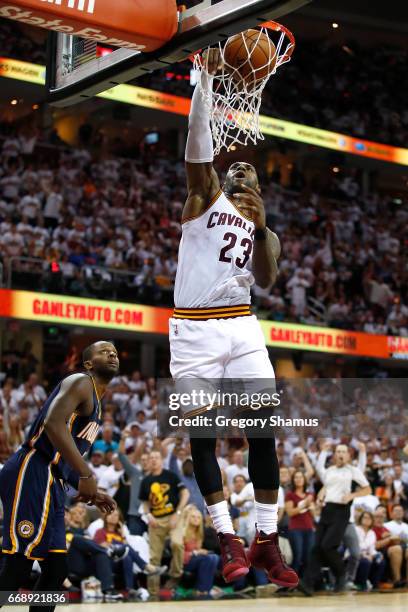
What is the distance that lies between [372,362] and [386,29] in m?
11.2

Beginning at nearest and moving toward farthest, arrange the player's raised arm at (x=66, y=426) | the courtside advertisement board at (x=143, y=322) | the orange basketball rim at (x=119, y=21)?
the orange basketball rim at (x=119, y=21)
the player's raised arm at (x=66, y=426)
the courtside advertisement board at (x=143, y=322)

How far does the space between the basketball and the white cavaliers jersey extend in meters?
0.73

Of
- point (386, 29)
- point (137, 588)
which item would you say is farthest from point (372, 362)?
point (137, 588)

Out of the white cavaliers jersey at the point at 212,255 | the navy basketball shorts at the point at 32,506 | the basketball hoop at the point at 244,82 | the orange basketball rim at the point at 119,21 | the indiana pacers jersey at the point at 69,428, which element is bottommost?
the navy basketball shorts at the point at 32,506

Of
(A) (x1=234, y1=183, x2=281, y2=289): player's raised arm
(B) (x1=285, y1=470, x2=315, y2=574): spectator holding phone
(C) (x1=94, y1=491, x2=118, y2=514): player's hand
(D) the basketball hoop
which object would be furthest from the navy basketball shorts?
(B) (x1=285, y1=470, x2=315, y2=574): spectator holding phone

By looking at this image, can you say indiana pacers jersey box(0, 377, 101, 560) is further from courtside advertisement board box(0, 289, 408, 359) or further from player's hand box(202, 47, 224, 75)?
courtside advertisement board box(0, 289, 408, 359)

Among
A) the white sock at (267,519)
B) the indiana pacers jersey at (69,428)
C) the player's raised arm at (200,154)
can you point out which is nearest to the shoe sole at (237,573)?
the white sock at (267,519)

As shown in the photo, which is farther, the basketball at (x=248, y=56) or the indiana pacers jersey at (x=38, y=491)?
the indiana pacers jersey at (x=38, y=491)

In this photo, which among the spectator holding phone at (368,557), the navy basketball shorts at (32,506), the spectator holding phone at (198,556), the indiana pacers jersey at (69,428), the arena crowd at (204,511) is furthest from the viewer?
the spectator holding phone at (368,557)

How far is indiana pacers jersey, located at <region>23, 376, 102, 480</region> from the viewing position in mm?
6469

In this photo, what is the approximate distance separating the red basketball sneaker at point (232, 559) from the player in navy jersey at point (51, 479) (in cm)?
109

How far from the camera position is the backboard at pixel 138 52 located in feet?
17.2

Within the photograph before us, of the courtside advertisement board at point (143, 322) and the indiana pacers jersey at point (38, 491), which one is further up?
the courtside advertisement board at point (143, 322)

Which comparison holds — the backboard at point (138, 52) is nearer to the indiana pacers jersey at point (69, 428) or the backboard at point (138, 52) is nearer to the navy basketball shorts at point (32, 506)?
the indiana pacers jersey at point (69, 428)
